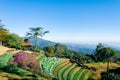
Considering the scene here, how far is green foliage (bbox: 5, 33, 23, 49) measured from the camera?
62.5m

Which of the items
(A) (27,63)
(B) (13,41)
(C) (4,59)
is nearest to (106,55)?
(B) (13,41)

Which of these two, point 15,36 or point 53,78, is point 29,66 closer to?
point 53,78

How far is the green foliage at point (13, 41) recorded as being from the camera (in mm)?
62469

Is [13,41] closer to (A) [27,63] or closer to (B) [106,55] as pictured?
(A) [27,63]

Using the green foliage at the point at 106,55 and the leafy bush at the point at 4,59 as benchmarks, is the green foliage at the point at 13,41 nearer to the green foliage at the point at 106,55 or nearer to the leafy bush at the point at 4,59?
the leafy bush at the point at 4,59

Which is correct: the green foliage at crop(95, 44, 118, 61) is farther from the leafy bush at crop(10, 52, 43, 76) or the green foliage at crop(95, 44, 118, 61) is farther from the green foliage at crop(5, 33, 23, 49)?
the leafy bush at crop(10, 52, 43, 76)

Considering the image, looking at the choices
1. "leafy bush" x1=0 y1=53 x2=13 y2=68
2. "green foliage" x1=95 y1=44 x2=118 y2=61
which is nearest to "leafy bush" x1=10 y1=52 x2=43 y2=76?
"leafy bush" x1=0 y1=53 x2=13 y2=68

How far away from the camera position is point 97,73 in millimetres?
46500

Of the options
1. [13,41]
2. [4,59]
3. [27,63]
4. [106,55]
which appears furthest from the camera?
[106,55]

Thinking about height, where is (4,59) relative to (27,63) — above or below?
above

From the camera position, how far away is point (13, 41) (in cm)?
6372

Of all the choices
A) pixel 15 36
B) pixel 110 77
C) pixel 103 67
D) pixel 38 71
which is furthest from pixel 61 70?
pixel 15 36

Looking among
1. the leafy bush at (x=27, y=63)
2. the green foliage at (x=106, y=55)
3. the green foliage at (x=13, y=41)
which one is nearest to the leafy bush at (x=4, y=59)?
the leafy bush at (x=27, y=63)

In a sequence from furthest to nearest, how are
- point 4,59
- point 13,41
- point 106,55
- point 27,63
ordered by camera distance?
point 106,55
point 13,41
point 4,59
point 27,63
